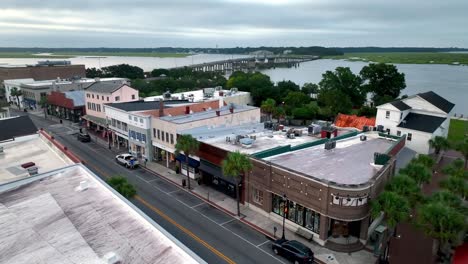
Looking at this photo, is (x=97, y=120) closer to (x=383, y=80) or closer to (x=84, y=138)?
(x=84, y=138)

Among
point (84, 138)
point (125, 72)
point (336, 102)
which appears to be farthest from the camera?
point (125, 72)

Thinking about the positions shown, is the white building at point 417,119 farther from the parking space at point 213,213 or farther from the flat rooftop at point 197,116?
the parking space at point 213,213

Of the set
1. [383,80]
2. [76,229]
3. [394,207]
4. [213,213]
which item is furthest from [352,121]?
[76,229]

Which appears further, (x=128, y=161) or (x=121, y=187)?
(x=128, y=161)

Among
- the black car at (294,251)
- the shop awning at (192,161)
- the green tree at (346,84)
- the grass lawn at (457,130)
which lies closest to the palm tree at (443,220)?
the black car at (294,251)

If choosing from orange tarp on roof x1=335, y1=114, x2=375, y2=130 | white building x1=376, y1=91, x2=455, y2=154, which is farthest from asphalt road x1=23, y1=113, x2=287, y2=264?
orange tarp on roof x1=335, y1=114, x2=375, y2=130

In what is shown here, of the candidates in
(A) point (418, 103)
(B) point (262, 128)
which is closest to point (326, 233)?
(B) point (262, 128)
